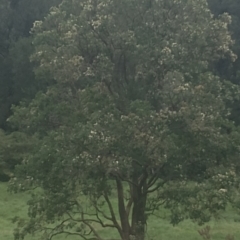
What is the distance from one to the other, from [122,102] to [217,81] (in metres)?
2.91

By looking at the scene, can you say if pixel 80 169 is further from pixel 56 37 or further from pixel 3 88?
pixel 3 88

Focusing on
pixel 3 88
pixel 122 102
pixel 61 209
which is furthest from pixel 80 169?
pixel 3 88

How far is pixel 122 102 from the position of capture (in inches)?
645

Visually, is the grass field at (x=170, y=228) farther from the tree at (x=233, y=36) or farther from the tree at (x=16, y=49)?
the tree at (x=16, y=49)

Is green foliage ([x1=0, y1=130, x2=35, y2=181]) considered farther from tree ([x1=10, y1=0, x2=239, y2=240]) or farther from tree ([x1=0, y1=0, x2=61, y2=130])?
tree ([x1=10, y1=0, x2=239, y2=240])

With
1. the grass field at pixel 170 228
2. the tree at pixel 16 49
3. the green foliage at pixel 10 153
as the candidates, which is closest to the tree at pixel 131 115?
the grass field at pixel 170 228

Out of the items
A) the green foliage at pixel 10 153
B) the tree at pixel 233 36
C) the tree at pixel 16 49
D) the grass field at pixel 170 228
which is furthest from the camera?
the tree at pixel 16 49

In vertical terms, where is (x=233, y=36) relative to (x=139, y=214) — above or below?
above

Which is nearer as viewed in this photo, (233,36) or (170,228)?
(170,228)

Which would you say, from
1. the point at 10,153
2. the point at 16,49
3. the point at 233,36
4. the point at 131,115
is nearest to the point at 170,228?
the point at 131,115

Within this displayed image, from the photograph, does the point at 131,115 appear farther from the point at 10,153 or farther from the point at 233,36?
the point at 233,36

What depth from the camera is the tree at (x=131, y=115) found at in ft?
46.1

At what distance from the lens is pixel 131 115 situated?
14156mm

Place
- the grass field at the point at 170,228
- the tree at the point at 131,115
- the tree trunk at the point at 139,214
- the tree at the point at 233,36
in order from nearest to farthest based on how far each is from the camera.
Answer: the tree at the point at 131,115, the tree trunk at the point at 139,214, the grass field at the point at 170,228, the tree at the point at 233,36
